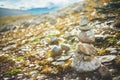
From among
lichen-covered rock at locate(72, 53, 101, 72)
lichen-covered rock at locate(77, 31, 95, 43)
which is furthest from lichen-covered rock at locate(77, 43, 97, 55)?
lichen-covered rock at locate(77, 31, 95, 43)

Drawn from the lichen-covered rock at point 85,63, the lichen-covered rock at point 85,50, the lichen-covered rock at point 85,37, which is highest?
the lichen-covered rock at point 85,37

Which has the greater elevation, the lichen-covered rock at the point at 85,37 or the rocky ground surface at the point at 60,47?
the lichen-covered rock at the point at 85,37

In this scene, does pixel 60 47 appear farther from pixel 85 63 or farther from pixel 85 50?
pixel 85 63

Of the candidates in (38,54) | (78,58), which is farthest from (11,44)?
(78,58)

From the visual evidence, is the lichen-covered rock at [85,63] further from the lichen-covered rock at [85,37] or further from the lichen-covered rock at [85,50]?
the lichen-covered rock at [85,37]

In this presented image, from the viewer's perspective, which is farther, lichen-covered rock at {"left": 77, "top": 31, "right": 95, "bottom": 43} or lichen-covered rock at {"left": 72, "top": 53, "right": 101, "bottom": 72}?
lichen-covered rock at {"left": 77, "top": 31, "right": 95, "bottom": 43}

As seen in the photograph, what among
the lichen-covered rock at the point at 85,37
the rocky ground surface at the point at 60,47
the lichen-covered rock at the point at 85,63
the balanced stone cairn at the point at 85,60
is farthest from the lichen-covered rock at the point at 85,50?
the lichen-covered rock at the point at 85,37

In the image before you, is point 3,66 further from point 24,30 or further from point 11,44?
point 24,30

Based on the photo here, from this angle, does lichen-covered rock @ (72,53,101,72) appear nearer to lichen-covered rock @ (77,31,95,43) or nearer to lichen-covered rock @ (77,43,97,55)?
lichen-covered rock @ (77,43,97,55)
